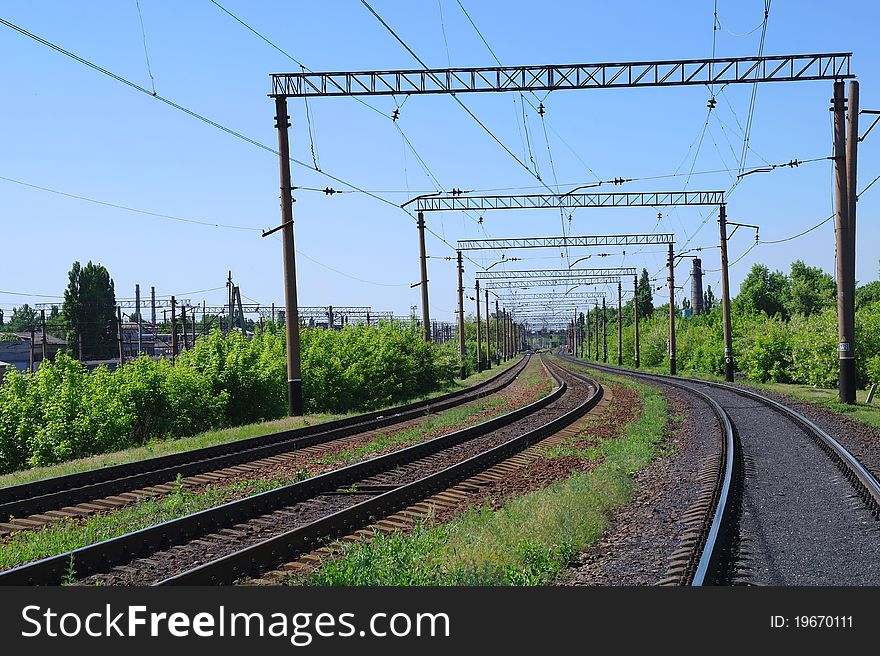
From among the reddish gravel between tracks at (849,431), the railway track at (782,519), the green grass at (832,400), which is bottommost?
the green grass at (832,400)

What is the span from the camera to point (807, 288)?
389 ft

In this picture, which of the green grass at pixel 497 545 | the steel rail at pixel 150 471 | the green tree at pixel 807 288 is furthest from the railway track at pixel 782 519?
the green tree at pixel 807 288

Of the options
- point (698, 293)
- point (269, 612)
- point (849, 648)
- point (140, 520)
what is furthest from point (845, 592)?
point (698, 293)

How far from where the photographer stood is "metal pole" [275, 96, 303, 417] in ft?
85.0

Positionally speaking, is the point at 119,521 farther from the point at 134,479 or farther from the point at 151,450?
the point at 151,450

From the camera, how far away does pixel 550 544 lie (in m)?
9.57

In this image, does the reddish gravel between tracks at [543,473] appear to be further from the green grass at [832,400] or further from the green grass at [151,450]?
the green grass at [151,450]

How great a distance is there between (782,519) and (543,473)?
18.7ft

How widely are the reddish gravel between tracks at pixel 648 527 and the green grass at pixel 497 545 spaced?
0.19 m

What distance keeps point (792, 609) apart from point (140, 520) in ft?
26.8

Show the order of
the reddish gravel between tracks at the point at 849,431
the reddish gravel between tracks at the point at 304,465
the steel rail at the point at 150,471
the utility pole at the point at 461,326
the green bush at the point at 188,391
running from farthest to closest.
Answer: the utility pole at the point at 461,326
the green bush at the point at 188,391
the reddish gravel between tracks at the point at 849,431
the reddish gravel between tracks at the point at 304,465
the steel rail at the point at 150,471

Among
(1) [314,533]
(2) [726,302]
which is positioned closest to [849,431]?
(1) [314,533]

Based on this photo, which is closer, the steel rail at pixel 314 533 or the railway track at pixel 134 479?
the steel rail at pixel 314 533

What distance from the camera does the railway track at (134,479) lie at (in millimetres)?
12367
